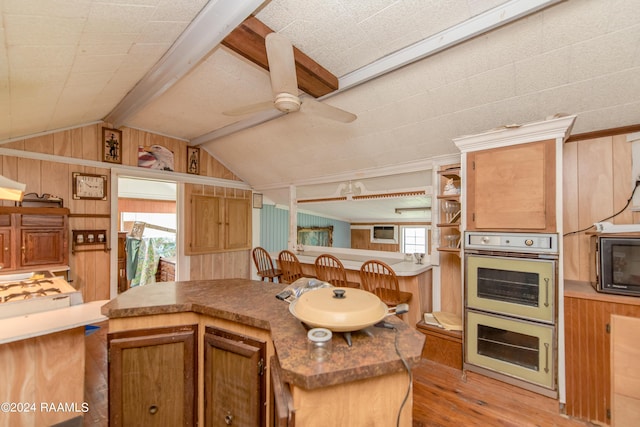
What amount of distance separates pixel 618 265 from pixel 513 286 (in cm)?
60

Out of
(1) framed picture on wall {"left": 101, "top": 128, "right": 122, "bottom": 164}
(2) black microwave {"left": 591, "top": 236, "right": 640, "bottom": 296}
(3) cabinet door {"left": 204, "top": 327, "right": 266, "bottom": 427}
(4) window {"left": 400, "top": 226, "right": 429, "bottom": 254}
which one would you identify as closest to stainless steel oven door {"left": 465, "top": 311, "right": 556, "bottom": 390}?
(2) black microwave {"left": 591, "top": 236, "right": 640, "bottom": 296}

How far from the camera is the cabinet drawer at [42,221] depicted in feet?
8.81

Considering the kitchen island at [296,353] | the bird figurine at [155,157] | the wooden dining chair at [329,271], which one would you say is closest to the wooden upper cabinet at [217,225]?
the bird figurine at [155,157]

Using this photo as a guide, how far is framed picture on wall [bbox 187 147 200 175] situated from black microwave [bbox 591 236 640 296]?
15.4 ft

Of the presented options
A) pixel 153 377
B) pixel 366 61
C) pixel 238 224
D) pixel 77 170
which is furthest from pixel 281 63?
pixel 238 224

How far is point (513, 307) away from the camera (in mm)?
2043

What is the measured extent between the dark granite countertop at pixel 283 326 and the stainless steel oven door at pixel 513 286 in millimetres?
1317

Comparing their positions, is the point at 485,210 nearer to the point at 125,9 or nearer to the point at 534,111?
the point at 534,111

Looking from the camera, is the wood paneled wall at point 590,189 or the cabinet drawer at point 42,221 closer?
the wood paneled wall at point 590,189

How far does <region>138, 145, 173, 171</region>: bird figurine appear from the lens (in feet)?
12.7

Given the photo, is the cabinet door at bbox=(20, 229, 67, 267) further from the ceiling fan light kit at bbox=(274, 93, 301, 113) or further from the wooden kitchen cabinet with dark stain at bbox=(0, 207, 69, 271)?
the ceiling fan light kit at bbox=(274, 93, 301, 113)

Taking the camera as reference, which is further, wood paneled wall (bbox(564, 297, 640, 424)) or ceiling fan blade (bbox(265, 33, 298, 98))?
wood paneled wall (bbox(564, 297, 640, 424))

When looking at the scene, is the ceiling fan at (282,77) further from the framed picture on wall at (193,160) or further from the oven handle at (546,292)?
the framed picture on wall at (193,160)

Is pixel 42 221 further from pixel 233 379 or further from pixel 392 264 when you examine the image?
pixel 392 264
